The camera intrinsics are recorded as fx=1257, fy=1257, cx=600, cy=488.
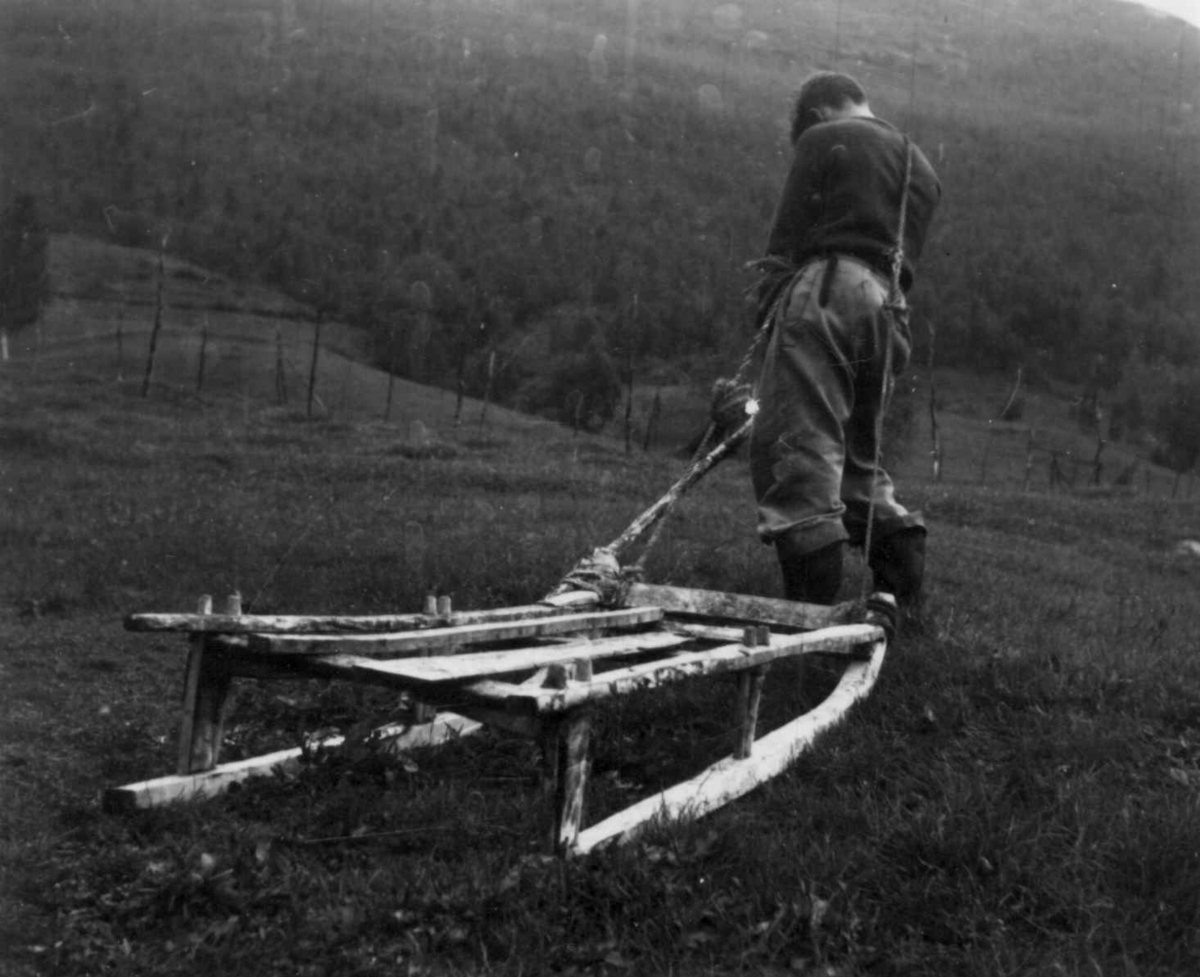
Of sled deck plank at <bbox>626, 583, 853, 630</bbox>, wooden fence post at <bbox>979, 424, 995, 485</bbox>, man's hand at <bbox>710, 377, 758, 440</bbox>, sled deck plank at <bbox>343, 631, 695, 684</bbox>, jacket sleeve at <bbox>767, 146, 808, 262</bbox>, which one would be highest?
jacket sleeve at <bbox>767, 146, 808, 262</bbox>

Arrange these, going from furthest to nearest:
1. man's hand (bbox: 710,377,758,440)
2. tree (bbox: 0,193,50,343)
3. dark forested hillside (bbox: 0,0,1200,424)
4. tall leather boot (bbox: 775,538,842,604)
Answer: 1. dark forested hillside (bbox: 0,0,1200,424)
2. tree (bbox: 0,193,50,343)
3. man's hand (bbox: 710,377,758,440)
4. tall leather boot (bbox: 775,538,842,604)

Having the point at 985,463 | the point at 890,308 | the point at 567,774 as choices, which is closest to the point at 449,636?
the point at 567,774

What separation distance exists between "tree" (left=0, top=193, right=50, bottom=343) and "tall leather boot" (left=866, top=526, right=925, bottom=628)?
31812 mm

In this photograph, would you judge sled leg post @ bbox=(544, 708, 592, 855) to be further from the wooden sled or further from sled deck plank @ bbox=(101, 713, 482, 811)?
sled deck plank @ bbox=(101, 713, 482, 811)

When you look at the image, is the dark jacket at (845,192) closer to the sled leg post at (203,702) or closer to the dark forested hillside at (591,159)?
the sled leg post at (203,702)

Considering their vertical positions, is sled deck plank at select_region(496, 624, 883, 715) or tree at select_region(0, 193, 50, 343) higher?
sled deck plank at select_region(496, 624, 883, 715)

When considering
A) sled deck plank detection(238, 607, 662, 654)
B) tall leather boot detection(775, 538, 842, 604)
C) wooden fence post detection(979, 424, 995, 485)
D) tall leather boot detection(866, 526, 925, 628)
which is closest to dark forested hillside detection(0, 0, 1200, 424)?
wooden fence post detection(979, 424, 995, 485)

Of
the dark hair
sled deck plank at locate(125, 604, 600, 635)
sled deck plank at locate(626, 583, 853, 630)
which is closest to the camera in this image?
sled deck plank at locate(125, 604, 600, 635)

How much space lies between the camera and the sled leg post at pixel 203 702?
11.7 feet

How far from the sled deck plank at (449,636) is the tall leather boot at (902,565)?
115cm

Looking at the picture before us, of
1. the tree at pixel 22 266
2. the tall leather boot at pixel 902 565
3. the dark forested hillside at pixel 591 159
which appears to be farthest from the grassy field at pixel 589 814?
the tree at pixel 22 266

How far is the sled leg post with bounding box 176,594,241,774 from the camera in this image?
355cm

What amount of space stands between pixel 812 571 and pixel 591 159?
70892 mm

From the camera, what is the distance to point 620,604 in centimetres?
542
